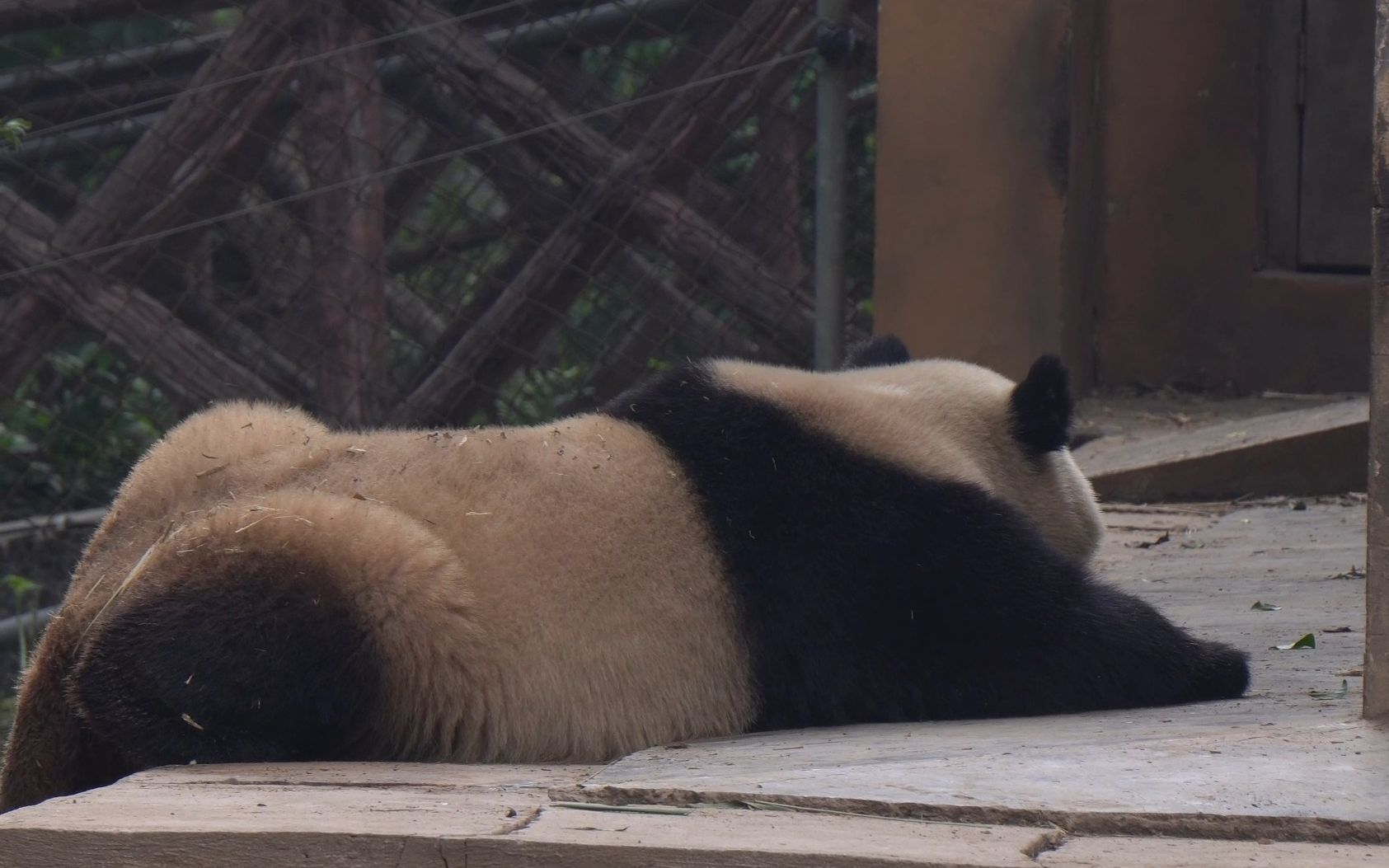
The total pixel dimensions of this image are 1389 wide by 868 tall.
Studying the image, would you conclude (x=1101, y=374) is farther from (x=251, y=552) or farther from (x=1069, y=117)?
(x=251, y=552)

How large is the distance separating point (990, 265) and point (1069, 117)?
0.60m

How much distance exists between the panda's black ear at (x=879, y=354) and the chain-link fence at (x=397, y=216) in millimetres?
2234

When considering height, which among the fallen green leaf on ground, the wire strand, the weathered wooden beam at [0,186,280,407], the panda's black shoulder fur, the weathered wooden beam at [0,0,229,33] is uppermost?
the weathered wooden beam at [0,0,229,33]

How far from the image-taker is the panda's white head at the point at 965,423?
313 cm

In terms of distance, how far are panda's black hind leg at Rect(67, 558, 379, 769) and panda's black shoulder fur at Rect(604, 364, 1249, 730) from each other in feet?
2.37

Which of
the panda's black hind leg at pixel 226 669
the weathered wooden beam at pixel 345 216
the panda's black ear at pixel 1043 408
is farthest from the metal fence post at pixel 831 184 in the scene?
the panda's black hind leg at pixel 226 669

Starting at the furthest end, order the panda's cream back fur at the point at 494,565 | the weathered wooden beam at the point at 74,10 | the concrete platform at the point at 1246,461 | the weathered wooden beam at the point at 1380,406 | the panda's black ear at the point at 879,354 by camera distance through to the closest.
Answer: the weathered wooden beam at the point at 74,10, the concrete platform at the point at 1246,461, the panda's black ear at the point at 879,354, the panda's cream back fur at the point at 494,565, the weathered wooden beam at the point at 1380,406

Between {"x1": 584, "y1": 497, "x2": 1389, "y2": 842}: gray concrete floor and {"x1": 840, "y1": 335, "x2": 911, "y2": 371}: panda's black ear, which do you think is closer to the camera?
{"x1": 584, "y1": 497, "x2": 1389, "y2": 842}: gray concrete floor

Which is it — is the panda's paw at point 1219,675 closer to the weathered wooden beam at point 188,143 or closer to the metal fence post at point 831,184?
the metal fence post at point 831,184

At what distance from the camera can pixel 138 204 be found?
621cm

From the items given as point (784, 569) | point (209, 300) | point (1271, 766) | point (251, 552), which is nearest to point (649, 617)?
point (784, 569)

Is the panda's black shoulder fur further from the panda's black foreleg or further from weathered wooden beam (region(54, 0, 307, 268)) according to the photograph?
weathered wooden beam (region(54, 0, 307, 268))

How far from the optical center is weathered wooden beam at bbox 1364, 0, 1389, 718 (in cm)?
238

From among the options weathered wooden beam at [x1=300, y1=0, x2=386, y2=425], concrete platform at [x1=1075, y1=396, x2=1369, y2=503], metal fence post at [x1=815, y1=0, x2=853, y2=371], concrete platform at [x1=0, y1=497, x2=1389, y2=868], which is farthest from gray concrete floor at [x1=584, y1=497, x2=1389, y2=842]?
weathered wooden beam at [x1=300, y1=0, x2=386, y2=425]
